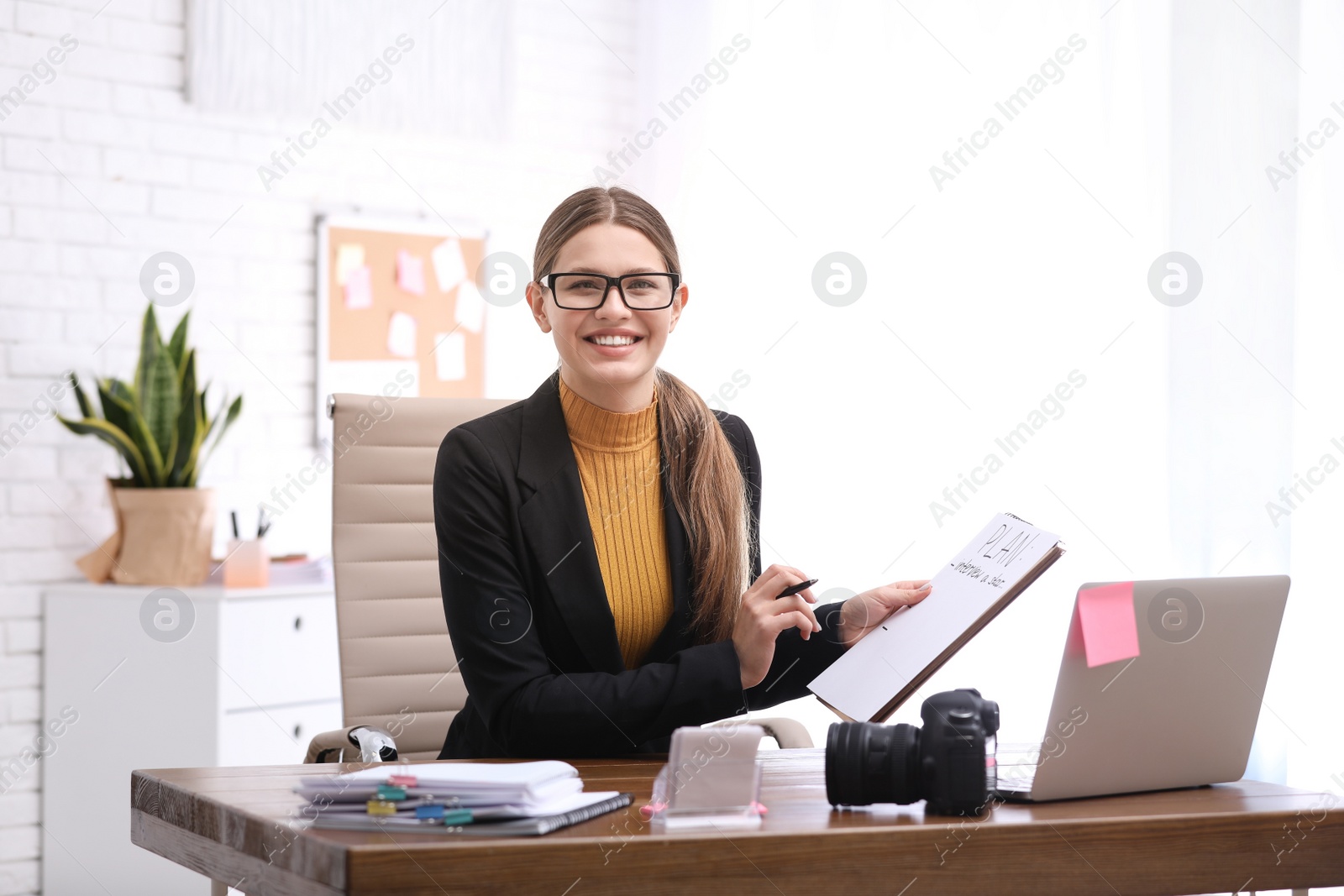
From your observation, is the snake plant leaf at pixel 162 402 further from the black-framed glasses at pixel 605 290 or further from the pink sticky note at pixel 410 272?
the black-framed glasses at pixel 605 290

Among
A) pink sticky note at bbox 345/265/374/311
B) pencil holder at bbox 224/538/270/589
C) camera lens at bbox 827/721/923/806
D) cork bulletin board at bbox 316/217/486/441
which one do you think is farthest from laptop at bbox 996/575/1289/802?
pink sticky note at bbox 345/265/374/311

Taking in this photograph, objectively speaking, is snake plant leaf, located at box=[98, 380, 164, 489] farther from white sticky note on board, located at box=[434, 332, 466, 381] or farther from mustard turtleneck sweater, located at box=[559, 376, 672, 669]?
mustard turtleneck sweater, located at box=[559, 376, 672, 669]

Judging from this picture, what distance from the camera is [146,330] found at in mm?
3318

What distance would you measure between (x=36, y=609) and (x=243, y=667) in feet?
2.05

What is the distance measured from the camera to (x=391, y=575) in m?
2.15

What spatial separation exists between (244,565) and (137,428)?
17.3 inches

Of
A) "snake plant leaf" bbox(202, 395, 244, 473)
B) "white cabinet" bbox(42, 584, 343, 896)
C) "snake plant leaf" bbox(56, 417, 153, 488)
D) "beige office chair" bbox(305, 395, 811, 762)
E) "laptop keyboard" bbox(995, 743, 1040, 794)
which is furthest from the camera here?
"snake plant leaf" bbox(202, 395, 244, 473)

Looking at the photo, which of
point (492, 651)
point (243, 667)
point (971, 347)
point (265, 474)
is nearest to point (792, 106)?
point (971, 347)

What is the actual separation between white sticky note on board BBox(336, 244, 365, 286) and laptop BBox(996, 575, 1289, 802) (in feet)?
9.90

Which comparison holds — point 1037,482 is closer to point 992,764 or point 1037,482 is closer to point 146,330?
point 992,764

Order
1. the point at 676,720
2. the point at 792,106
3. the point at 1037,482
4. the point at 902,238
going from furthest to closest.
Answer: the point at 792,106 → the point at 902,238 → the point at 1037,482 → the point at 676,720

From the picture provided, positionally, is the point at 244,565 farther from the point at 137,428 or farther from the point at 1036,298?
the point at 1036,298

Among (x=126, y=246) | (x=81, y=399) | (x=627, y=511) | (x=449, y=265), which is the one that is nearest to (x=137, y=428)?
(x=81, y=399)

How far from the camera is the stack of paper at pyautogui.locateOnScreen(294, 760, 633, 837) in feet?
3.55
